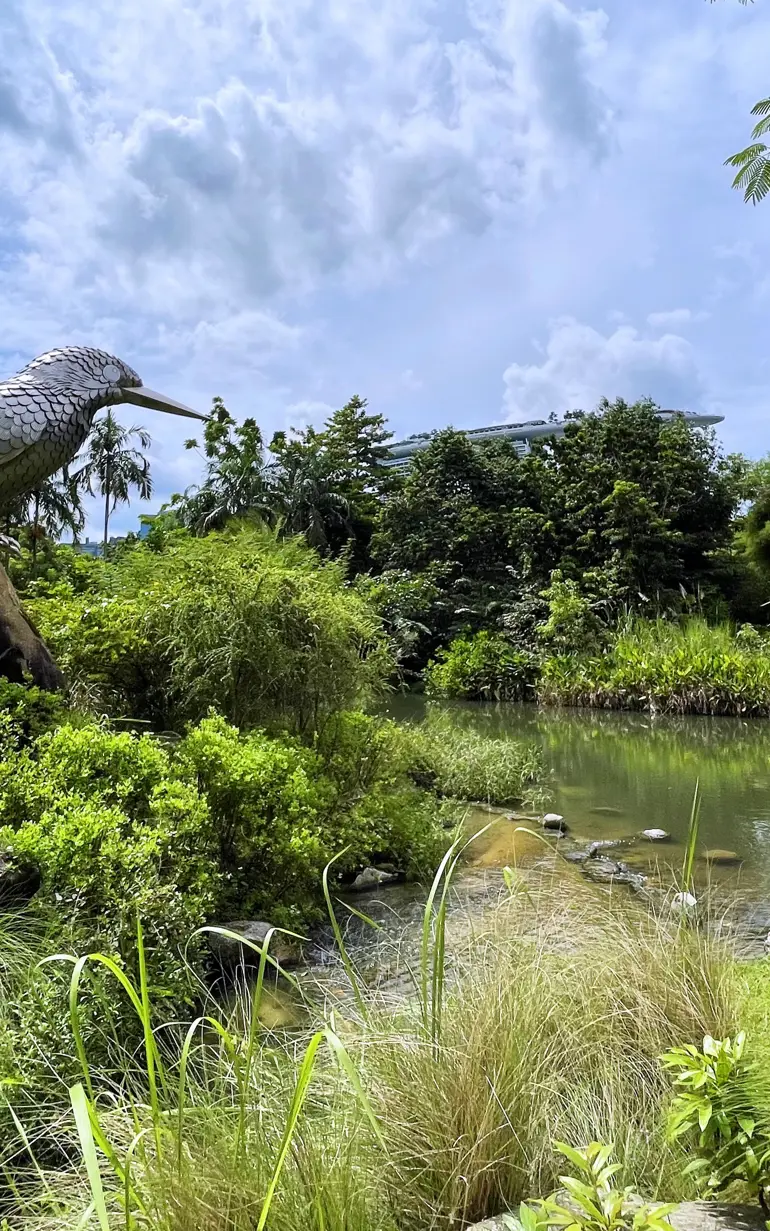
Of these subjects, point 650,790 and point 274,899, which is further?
point 650,790

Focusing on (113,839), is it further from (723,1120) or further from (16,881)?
(723,1120)

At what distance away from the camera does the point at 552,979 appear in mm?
2238

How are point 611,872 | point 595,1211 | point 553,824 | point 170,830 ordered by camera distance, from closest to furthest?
point 595,1211 → point 170,830 → point 611,872 → point 553,824

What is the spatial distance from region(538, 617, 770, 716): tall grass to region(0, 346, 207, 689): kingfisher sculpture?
1194 cm

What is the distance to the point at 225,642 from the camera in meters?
5.47

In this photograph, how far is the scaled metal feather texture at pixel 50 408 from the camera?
15.7 ft

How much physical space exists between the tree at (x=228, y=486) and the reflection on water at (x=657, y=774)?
9047 mm

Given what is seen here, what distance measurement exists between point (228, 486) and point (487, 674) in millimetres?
9248

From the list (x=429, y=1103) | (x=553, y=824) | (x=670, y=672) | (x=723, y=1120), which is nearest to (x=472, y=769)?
(x=553, y=824)

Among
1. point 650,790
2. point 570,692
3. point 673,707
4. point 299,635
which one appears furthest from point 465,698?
point 299,635

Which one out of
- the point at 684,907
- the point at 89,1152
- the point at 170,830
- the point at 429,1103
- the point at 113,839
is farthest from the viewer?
the point at 170,830

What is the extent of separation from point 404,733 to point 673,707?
378 inches

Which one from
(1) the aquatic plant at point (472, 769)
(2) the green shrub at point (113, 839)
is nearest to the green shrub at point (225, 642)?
(2) the green shrub at point (113, 839)

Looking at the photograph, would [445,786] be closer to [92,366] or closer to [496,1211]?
[92,366]
